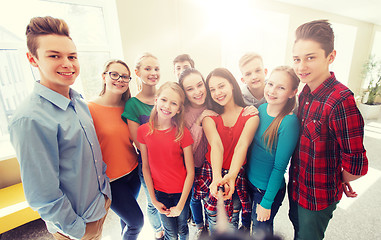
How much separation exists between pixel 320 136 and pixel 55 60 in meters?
1.39

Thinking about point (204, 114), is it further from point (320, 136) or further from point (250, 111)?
point (320, 136)

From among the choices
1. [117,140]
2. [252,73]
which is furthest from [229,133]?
[117,140]

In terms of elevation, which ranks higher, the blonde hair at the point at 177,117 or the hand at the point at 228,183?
the blonde hair at the point at 177,117

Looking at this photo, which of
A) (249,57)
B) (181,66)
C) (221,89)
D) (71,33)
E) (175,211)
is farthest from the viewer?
(71,33)

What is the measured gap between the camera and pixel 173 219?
130 centimetres

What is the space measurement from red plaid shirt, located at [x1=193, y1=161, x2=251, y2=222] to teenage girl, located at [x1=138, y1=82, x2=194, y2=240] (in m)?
0.08

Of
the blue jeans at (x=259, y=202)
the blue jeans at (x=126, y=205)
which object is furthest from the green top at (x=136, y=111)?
the blue jeans at (x=259, y=202)

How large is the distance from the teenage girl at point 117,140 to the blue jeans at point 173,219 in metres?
0.21

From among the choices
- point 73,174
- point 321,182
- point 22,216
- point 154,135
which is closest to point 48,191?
point 73,174

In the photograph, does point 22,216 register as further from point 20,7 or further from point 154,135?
point 20,7

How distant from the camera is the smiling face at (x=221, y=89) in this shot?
1030mm

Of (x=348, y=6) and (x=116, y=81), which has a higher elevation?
(x=348, y=6)

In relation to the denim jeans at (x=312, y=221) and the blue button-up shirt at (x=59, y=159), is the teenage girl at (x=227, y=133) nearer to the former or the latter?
the denim jeans at (x=312, y=221)

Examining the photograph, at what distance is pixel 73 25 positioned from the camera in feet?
7.84
